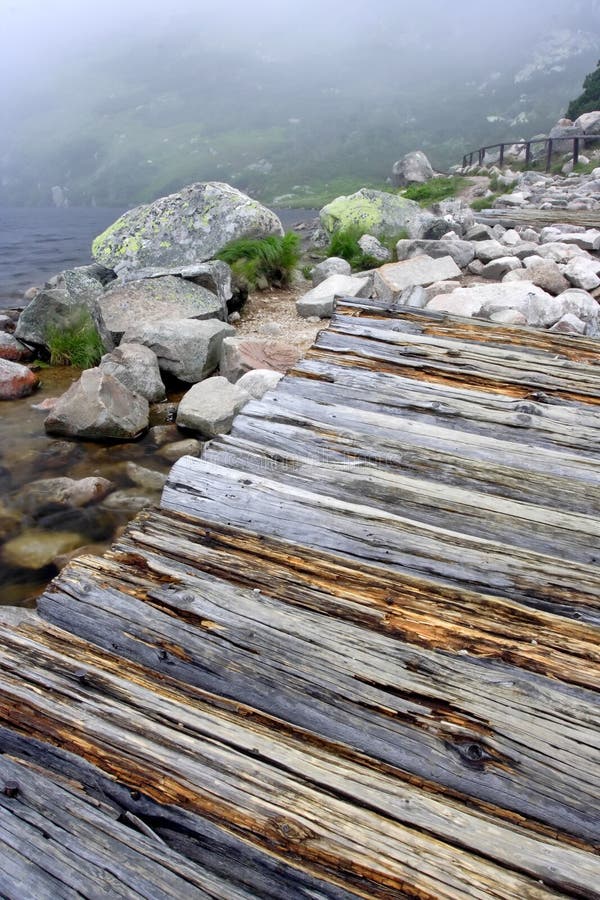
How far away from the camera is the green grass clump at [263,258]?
32.4ft

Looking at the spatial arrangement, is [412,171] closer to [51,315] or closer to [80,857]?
[51,315]

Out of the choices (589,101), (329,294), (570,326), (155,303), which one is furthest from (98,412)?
(589,101)

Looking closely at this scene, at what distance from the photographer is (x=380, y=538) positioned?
2541mm

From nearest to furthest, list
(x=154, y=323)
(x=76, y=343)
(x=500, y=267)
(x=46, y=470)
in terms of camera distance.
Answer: (x=46, y=470), (x=154, y=323), (x=500, y=267), (x=76, y=343)

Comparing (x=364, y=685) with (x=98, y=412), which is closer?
(x=364, y=685)

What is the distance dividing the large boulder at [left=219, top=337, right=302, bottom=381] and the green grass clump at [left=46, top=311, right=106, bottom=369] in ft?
7.94

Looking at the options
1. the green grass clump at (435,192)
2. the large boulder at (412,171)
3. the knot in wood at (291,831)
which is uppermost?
the knot in wood at (291,831)

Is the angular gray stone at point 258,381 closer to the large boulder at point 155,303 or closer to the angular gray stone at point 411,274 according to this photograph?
the angular gray stone at point 411,274

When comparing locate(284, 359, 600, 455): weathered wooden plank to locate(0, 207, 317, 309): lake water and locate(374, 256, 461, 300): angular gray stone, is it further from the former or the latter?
locate(0, 207, 317, 309): lake water

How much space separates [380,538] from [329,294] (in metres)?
6.35

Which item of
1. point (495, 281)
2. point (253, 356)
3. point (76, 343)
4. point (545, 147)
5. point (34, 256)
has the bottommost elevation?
point (34, 256)

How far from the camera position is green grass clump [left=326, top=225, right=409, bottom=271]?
10594 millimetres

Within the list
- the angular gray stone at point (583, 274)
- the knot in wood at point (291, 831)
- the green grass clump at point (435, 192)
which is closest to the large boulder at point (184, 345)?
the angular gray stone at point (583, 274)

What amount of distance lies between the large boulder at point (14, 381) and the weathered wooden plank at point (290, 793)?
6.54 m
